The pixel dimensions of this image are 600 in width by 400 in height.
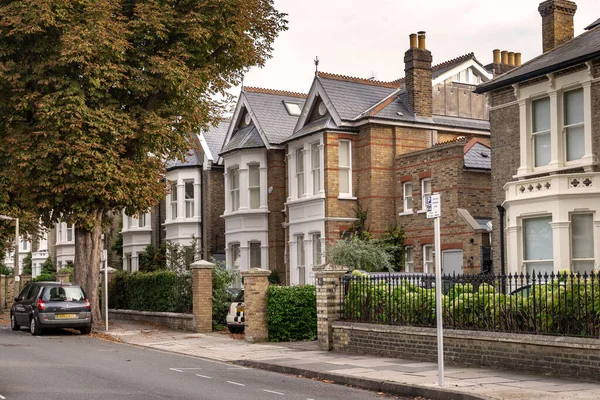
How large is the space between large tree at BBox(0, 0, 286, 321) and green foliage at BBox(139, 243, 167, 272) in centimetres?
1439

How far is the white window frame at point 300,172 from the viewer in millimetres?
35062

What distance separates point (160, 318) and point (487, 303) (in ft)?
50.8

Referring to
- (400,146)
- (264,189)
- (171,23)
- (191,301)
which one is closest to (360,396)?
(191,301)

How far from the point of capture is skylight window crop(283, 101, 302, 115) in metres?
39.4

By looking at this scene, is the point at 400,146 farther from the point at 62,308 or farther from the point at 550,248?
the point at 62,308

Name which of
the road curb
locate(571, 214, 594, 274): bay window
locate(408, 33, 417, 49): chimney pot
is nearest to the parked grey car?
the road curb

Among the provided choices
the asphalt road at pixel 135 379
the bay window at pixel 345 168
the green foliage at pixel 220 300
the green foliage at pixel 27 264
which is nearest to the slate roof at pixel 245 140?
the bay window at pixel 345 168

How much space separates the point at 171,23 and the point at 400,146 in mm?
11120

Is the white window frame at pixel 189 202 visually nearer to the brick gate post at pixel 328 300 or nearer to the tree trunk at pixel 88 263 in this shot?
the tree trunk at pixel 88 263

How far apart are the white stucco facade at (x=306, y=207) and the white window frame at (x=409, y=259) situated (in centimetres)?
313

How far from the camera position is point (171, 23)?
2653 centimetres

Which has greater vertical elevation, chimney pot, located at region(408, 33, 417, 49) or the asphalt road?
chimney pot, located at region(408, 33, 417, 49)

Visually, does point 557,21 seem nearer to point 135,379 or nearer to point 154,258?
point 135,379

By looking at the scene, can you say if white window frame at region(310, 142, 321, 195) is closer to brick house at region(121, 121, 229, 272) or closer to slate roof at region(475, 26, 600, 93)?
slate roof at region(475, 26, 600, 93)
